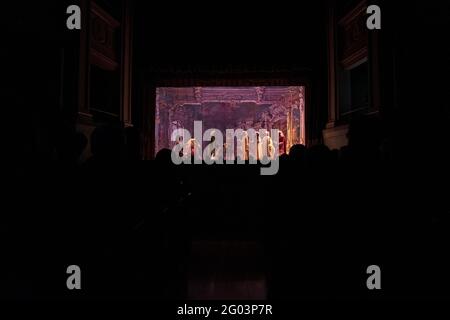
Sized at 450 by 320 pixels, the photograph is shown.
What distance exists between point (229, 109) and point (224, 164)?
793cm

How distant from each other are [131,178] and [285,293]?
96 centimetres

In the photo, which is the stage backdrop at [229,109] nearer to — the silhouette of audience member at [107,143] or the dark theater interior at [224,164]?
the dark theater interior at [224,164]

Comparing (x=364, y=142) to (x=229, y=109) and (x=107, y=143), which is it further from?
(x=229, y=109)

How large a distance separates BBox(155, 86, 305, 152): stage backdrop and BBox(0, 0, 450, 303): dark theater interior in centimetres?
308

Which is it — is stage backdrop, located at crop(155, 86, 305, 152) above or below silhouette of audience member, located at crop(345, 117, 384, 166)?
above

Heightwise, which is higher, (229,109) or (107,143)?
(229,109)

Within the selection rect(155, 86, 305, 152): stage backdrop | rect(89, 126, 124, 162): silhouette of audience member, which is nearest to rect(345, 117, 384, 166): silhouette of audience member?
rect(89, 126, 124, 162): silhouette of audience member

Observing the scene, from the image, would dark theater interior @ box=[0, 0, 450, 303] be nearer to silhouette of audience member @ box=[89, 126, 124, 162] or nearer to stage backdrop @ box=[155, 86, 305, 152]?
silhouette of audience member @ box=[89, 126, 124, 162]

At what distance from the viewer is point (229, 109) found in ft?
39.0

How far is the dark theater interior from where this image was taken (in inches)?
61.3

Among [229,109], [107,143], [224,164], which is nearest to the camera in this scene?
[107,143]

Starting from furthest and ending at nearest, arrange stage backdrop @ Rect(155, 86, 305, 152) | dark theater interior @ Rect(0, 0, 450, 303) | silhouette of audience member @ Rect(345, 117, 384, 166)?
stage backdrop @ Rect(155, 86, 305, 152) < silhouette of audience member @ Rect(345, 117, 384, 166) < dark theater interior @ Rect(0, 0, 450, 303)

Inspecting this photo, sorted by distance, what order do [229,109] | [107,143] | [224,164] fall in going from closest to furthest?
[107,143] → [224,164] → [229,109]

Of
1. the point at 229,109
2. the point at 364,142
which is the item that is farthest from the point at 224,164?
the point at 229,109
